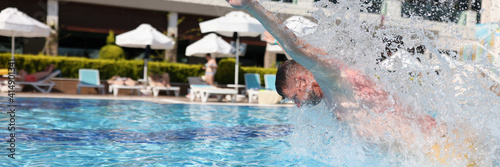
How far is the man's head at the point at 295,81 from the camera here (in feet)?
10.4

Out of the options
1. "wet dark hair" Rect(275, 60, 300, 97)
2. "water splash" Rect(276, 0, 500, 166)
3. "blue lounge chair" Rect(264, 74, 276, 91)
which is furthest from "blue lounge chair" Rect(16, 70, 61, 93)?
"wet dark hair" Rect(275, 60, 300, 97)

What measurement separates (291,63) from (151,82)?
12828 mm

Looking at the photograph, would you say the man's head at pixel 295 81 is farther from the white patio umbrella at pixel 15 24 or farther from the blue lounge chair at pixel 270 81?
the blue lounge chair at pixel 270 81

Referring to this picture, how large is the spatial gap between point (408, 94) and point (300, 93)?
2.66 feet

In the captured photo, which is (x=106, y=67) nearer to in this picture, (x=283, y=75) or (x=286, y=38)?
(x=283, y=75)

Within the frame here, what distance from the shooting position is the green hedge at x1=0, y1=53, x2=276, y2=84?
1587 cm

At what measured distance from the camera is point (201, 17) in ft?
75.2

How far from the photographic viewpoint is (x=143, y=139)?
553 centimetres

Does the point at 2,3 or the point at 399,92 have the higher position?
the point at 2,3

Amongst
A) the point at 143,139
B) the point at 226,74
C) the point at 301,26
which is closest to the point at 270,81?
the point at 226,74

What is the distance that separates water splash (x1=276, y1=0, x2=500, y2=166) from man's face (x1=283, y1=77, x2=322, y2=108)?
27 centimetres

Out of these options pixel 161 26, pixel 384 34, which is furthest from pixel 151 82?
pixel 384 34

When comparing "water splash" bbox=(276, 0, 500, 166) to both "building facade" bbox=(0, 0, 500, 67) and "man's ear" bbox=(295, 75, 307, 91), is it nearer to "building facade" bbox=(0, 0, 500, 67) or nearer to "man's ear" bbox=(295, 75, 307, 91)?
"man's ear" bbox=(295, 75, 307, 91)

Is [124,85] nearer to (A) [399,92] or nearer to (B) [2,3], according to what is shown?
(B) [2,3]
